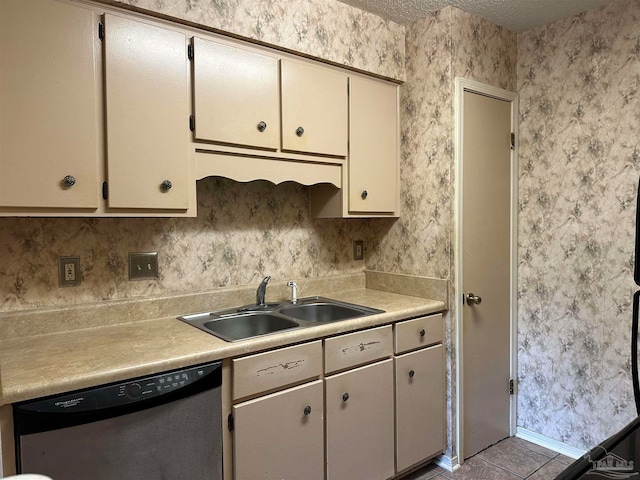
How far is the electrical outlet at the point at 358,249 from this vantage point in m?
2.77

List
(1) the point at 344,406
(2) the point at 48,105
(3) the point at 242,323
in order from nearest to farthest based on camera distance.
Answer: (2) the point at 48,105
(1) the point at 344,406
(3) the point at 242,323

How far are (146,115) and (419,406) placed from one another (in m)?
1.87

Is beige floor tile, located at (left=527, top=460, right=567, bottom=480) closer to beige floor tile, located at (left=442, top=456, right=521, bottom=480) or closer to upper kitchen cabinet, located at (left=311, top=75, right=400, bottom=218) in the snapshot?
beige floor tile, located at (left=442, top=456, right=521, bottom=480)

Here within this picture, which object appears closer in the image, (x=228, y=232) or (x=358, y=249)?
(x=228, y=232)

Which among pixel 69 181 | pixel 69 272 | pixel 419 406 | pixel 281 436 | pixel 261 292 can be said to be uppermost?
pixel 69 181

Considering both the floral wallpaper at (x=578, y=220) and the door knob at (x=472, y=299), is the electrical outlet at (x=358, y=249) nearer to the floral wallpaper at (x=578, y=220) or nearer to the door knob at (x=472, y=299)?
the door knob at (x=472, y=299)

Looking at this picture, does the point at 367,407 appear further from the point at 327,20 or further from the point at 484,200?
the point at 327,20

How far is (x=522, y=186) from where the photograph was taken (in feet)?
8.55

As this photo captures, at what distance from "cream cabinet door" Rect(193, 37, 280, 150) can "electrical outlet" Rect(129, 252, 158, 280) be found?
0.60 m

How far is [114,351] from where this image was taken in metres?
1.49

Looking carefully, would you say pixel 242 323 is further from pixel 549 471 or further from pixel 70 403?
pixel 549 471

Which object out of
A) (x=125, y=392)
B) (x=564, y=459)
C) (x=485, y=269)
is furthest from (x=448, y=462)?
(x=125, y=392)

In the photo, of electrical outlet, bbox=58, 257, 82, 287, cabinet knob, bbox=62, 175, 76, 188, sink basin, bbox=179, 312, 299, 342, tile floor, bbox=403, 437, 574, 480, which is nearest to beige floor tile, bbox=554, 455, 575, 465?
tile floor, bbox=403, 437, 574, 480

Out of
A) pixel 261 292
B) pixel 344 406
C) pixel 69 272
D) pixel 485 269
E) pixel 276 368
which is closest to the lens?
pixel 276 368
